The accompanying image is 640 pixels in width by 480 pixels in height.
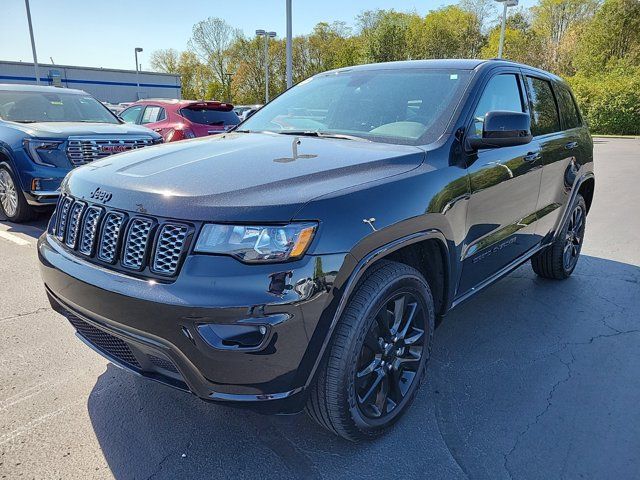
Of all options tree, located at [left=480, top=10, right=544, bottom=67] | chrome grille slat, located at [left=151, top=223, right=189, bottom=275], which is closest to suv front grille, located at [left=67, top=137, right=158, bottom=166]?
chrome grille slat, located at [left=151, top=223, right=189, bottom=275]

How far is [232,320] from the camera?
1755 millimetres

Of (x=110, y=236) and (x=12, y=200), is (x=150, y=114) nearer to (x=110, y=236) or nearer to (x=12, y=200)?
(x=12, y=200)

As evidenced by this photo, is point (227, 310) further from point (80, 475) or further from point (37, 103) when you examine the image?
point (37, 103)

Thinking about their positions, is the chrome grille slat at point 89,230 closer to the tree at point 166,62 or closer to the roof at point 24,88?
the roof at point 24,88

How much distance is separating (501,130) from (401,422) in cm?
161

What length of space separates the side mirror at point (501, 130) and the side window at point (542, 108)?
94cm

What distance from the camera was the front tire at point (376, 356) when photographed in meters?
2.02

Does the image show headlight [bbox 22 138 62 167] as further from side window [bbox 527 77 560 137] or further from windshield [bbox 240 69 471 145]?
side window [bbox 527 77 560 137]

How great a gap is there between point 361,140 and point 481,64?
3.25 feet

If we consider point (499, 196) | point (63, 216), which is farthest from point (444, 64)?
point (63, 216)

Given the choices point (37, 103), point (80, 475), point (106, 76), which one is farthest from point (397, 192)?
point (106, 76)

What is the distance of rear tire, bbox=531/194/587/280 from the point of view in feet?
14.3


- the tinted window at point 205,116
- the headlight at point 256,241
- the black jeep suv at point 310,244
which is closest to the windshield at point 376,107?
the black jeep suv at point 310,244

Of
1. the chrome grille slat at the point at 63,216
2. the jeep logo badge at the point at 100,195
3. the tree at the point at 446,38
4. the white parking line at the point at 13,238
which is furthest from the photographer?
the tree at the point at 446,38
